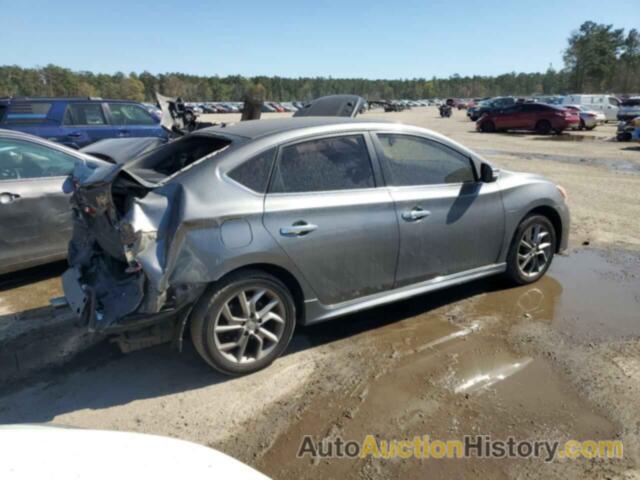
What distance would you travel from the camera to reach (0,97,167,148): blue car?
8617 mm

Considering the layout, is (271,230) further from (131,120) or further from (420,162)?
(131,120)

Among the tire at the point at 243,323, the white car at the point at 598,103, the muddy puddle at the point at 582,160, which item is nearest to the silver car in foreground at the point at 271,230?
the tire at the point at 243,323

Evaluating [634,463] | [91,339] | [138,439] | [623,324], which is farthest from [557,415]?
[91,339]

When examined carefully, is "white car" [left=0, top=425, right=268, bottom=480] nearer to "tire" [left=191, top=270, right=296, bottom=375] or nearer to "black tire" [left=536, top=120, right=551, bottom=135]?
"tire" [left=191, top=270, right=296, bottom=375]

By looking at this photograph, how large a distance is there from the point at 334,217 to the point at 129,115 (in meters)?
7.80

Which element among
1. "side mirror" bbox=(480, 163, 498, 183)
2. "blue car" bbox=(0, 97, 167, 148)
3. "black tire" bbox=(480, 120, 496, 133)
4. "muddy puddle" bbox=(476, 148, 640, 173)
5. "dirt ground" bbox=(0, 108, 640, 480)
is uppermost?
"blue car" bbox=(0, 97, 167, 148)

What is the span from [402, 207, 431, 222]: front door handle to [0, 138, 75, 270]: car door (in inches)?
138

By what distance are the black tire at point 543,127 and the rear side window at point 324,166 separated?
23.0 meters

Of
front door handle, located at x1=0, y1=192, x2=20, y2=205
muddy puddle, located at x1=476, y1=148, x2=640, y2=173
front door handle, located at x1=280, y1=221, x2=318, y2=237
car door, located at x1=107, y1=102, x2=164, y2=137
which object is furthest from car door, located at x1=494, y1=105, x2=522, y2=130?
front door handle, located at x1=0, y1=192, x2=20, y2=205

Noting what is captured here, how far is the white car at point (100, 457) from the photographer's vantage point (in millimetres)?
1486

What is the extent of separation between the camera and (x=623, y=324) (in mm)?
4148

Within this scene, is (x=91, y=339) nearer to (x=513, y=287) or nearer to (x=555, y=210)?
(x=513, y=287)

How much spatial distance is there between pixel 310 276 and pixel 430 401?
1.16 m

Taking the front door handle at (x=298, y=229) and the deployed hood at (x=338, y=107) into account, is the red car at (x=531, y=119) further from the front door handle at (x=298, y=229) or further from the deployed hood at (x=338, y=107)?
the front door handle at (x=298, y=229)
